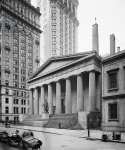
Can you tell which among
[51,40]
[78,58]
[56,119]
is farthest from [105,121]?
[51,40]

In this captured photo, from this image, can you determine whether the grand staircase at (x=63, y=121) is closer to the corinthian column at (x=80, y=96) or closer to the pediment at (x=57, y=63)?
the corinthian column at (x=80, y=96)

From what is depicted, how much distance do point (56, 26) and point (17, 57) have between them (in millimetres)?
48486

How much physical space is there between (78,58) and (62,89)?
1140 cm

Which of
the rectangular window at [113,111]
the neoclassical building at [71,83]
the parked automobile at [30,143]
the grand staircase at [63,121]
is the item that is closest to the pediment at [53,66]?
the neoclassical building at [71,83]

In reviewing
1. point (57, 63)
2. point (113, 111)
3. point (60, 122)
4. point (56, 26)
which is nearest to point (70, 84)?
point (57, 63)

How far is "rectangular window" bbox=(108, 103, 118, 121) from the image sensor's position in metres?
29.1

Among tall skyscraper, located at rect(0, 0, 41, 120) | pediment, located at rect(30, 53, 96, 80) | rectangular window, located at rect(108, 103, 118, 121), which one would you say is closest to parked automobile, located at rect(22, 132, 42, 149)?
rectangular window, located at rect(108, 103, 118, 121)

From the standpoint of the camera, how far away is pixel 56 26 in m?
120

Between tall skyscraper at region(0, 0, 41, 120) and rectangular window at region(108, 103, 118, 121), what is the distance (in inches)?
1849

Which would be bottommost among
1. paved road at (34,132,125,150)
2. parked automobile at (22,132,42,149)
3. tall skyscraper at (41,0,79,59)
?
paved road at (34,132,125,150)

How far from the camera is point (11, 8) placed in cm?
7656

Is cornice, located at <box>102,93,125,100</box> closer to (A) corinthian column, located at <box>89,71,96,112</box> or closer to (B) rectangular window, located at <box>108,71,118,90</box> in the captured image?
(B) rectangular window, located at <box>108,71,118,90</box>

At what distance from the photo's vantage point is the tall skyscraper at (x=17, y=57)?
237 feet

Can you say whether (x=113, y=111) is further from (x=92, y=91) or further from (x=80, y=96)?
(x=80, y=96)
